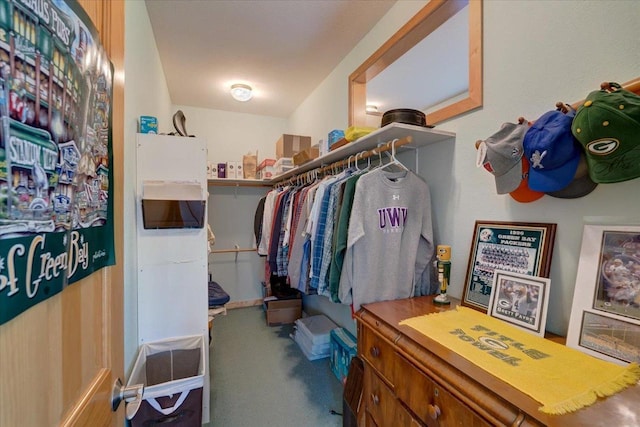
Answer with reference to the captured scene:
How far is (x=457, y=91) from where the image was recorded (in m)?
3.20

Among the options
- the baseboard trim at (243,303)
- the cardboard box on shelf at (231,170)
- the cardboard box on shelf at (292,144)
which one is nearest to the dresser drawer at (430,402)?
the cardboard box on shelf at (292,144)

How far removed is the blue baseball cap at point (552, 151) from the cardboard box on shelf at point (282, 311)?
282cm

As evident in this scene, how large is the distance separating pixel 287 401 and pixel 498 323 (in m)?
1.57

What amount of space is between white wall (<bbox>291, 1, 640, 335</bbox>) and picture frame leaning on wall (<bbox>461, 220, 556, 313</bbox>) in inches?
1.6

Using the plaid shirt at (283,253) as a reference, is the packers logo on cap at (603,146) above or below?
above

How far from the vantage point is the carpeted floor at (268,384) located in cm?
182

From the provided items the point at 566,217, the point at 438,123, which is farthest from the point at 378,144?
the point at 566,217

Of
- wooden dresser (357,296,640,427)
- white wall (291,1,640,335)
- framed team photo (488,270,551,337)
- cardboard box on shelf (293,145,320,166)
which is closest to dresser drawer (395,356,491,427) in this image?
wooden dresser (357,296,640,427)

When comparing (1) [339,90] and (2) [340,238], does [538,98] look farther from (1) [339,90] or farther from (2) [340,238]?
(1) [339,90]

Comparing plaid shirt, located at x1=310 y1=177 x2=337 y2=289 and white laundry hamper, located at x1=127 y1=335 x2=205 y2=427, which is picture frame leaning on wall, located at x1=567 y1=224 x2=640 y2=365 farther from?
white laundry hamper, located at x1=127 y1=335 x2=205 y2=427

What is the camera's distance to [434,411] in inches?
33.3

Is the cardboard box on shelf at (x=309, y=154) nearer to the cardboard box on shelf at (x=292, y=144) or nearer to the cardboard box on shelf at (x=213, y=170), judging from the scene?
the cardboard box on shelf at (x=292, y=144)

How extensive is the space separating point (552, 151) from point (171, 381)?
184cm

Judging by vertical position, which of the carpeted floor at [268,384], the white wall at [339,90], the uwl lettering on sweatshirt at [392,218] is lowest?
the carpeted floor at [268,384]
